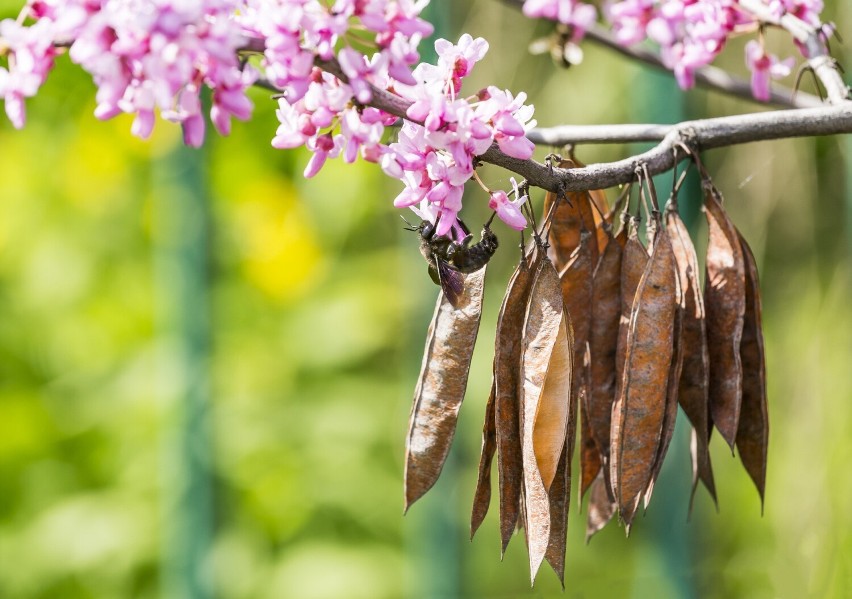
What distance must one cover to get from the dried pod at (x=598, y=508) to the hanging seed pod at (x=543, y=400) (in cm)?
18

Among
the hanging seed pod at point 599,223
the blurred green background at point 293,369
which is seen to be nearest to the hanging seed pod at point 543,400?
the hanging seed pod at point 599,223

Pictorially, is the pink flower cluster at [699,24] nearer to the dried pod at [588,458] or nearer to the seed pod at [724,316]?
the seed pod at [724,316]

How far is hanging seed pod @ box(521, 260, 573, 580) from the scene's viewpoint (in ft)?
2.39

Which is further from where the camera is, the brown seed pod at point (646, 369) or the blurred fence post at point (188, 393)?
the blurred fence post at point (188, 393)

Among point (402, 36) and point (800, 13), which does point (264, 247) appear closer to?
point (800, 13)

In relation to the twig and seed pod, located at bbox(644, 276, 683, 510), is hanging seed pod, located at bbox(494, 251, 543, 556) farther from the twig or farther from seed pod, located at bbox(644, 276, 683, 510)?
the twig

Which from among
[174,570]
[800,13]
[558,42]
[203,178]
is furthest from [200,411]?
[800,13]

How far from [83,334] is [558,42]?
1.69m

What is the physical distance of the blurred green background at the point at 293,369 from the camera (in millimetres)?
2211

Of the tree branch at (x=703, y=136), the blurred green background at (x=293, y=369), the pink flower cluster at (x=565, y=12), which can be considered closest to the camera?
the tree branch at (x=703, y=136)

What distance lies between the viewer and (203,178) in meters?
2.26

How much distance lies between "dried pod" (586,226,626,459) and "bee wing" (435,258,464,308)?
0.11 metres

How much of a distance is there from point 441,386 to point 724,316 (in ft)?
0.79

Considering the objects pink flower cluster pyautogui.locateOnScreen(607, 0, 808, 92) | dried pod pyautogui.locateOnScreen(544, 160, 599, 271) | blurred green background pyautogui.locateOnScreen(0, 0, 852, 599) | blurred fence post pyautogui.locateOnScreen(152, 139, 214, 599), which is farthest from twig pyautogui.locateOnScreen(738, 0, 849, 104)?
blurred fence post pyautogui.locateOnScreen(152, 139, 214, 599)
